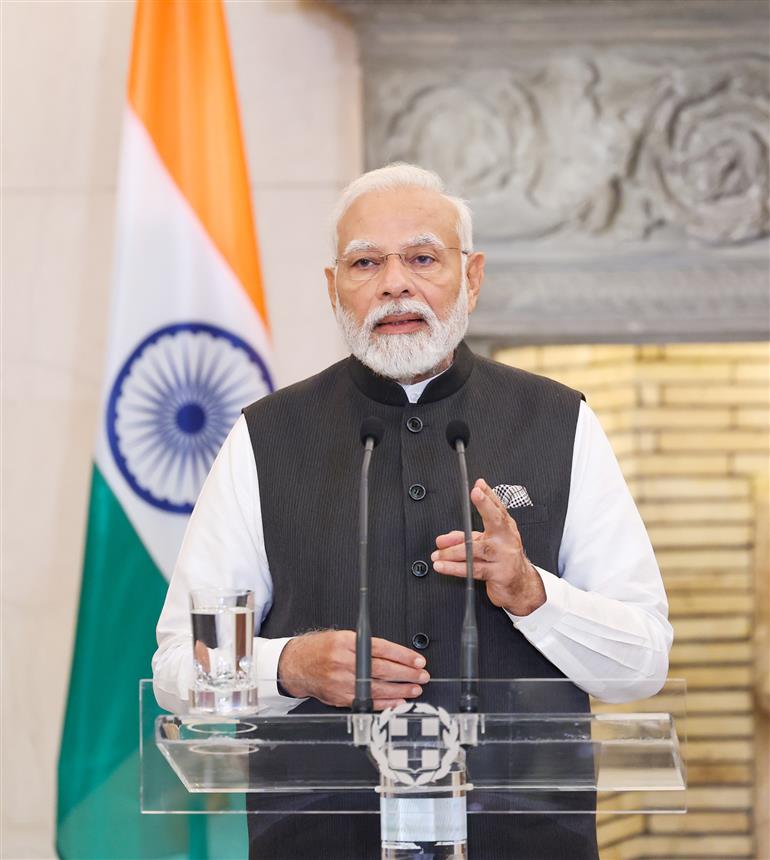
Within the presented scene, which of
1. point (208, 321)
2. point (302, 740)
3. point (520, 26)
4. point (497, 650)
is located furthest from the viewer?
point (520, 26)

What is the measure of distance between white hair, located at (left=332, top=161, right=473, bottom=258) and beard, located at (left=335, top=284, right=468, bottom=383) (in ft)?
0.52

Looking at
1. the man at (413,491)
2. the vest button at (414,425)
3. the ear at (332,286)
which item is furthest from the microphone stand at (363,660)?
the ear at (332,286)

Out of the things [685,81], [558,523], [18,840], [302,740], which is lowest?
[18,840]

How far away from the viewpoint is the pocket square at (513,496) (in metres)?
2.52

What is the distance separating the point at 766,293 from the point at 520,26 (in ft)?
3.78

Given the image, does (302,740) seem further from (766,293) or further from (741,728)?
(741,728)

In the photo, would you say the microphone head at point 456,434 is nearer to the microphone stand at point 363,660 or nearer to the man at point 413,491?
the microphone stand at point 363,660

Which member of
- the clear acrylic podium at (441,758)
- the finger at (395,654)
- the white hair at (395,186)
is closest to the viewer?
the clear acrylic podium at (441,758)

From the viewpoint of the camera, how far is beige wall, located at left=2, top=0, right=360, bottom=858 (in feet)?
14.2

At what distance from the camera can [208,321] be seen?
12.5ft

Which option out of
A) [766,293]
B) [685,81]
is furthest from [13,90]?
[766,293]

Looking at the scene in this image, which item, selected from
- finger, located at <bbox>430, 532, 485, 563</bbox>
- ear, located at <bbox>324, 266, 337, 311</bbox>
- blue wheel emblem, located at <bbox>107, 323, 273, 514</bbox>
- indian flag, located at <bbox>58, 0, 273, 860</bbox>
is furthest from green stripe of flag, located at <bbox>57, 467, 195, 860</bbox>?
finger, located at <bbox>430, 532, 485, 563</bbox>

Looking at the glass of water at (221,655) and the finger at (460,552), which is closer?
the glass of water at (221,655)

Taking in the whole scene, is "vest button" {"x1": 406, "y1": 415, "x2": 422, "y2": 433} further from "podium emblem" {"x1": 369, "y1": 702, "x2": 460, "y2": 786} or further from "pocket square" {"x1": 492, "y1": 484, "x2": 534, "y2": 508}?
"podium emblem" {"x1": 369, "y1": 702, "x2": 460, "y2": 786}
